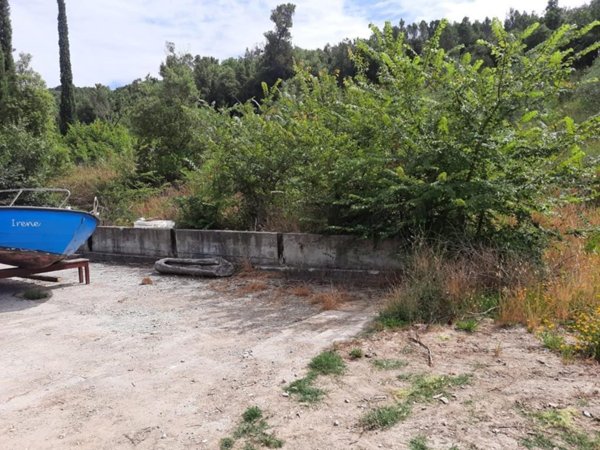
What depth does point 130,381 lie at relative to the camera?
4.13 m

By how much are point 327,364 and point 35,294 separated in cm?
539

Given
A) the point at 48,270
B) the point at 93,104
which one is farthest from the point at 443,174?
the point at 93,104

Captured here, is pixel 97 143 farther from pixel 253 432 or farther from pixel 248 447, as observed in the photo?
pixel 248 447

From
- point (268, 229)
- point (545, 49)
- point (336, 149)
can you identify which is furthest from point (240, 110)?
point (545, 49)

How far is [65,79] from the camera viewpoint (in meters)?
36.4

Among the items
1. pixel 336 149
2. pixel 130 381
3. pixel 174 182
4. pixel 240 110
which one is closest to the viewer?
pixel 130 381

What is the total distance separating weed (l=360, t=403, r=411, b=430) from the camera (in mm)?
3112

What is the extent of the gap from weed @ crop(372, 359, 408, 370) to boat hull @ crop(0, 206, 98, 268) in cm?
555

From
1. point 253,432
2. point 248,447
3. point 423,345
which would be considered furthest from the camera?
point 423,345

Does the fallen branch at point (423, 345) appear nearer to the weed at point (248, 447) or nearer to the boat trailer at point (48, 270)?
the weed at point (248, 447)

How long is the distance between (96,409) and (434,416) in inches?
93.9

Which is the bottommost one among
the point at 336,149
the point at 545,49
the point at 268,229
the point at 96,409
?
the point at 96,409

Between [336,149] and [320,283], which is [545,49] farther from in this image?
[320,283]

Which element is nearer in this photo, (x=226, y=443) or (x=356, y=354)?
(x=226, y=443)
